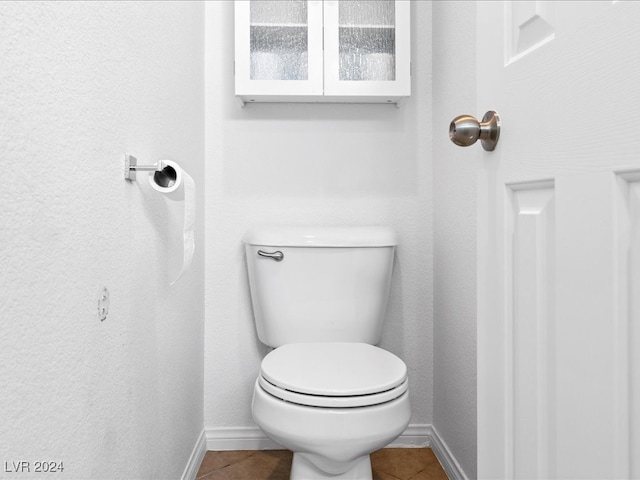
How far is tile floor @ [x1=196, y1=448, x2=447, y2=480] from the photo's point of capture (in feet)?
4.68

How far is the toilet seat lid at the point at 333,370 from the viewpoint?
99 cm

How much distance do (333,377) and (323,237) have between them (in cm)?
49

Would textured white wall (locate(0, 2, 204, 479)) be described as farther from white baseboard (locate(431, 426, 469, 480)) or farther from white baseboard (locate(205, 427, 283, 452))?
white baseboard (locate(431, 426, 469, 480))

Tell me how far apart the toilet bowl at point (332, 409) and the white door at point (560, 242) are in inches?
13.3

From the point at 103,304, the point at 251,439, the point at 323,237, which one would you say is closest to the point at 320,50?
the point at 323,237

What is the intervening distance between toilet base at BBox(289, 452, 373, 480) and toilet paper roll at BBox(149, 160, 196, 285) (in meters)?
0.56

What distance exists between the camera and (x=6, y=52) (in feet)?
1.71

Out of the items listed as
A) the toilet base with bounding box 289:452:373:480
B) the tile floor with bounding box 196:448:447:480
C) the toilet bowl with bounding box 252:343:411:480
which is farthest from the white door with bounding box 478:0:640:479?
the tile floor with bounding box 196:448:447:480

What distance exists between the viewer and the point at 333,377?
40.9 inches

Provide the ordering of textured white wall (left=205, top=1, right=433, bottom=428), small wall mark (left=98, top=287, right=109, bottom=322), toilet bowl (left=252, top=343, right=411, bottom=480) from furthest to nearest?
textured white wall (left=205, top=1, right=433, bottom=428) < toilet bowl (left=252, top=343, right=411, bottom=480) < small wall mark (left=98, top=287, right=109, bottom=322)

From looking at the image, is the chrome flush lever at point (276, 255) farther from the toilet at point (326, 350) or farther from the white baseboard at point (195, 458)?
the white baseboard at point (195, 458)

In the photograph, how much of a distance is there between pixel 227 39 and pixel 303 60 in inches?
13.0

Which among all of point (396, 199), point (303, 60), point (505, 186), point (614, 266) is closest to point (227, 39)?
point (303, 60)

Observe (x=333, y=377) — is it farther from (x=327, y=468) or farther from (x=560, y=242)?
(x=560, y=242)
